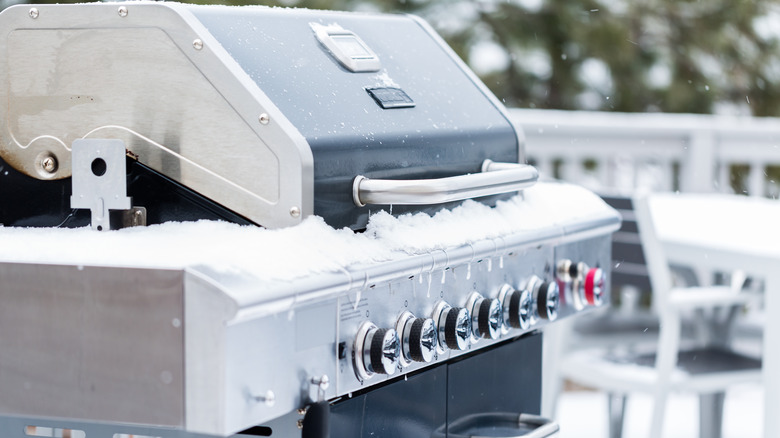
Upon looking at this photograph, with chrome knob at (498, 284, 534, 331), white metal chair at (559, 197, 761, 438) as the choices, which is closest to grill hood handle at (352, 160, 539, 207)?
chrome knob at (498, 284, 534, 331)

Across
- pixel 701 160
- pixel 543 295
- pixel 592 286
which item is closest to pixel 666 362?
pixel 592 286

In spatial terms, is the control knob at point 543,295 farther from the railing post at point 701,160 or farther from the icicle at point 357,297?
the railing post at point 701,160

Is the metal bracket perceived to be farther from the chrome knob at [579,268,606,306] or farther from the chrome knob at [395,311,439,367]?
the chrome knob at [579,268,606,306]

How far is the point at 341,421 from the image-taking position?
1.35 metres

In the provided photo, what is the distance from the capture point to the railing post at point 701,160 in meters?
4.60

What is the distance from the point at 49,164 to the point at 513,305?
708 mm

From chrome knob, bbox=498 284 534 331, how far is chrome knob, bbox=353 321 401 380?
1.18 ft

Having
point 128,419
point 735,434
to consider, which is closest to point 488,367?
point 128,419

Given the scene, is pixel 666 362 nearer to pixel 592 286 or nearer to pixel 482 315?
pixel 592 286

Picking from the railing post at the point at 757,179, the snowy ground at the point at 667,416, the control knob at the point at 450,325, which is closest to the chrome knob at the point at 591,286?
the control knob at the point at 450,325

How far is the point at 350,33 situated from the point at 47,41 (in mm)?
470

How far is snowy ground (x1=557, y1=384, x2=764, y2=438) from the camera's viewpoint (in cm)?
369

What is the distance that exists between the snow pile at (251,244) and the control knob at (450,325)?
3.6 inches

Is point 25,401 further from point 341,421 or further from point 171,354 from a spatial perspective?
point 341,421
